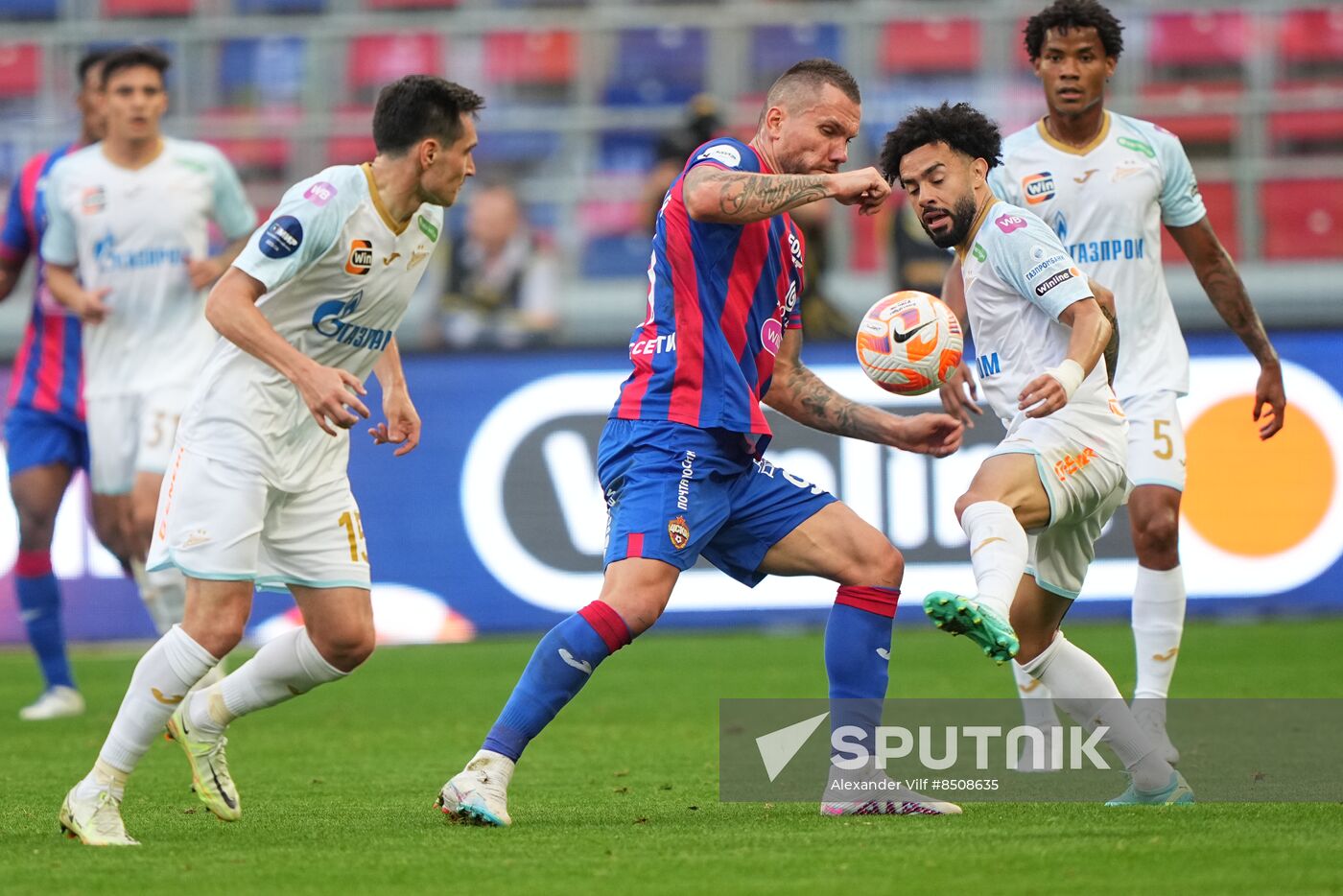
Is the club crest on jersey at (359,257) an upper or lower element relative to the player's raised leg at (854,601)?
upper

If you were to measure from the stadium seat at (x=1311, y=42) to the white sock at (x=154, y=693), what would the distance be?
12535 mm

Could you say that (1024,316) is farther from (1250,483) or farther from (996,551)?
(1250,483)

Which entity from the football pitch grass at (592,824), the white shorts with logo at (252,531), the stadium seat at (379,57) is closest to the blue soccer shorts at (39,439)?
the football pitch grass at (592,824)

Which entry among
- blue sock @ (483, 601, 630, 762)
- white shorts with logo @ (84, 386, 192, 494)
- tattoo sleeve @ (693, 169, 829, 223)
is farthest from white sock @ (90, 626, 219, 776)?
white shorts with logo @ (84, 386, 192, 494)

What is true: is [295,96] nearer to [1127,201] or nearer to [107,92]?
[107,92]

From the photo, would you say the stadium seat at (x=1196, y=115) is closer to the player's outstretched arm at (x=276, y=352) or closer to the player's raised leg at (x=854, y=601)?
the player's raised leg at (x=854, y=601)

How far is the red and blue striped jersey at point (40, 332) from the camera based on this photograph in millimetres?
9116

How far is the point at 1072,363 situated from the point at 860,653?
108 centimetres

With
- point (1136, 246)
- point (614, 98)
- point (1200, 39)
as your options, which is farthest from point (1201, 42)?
point (1136, 246)

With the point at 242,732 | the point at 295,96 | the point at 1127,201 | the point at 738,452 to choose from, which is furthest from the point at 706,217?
the point at 295,96

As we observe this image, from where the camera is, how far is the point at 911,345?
18.1ft

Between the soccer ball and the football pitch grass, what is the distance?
1.31m

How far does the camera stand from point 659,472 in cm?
541

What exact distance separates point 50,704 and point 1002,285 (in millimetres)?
5361
